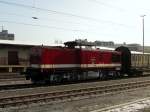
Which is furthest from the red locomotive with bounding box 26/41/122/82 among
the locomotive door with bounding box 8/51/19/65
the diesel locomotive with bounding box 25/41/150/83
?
the locomotive door with bounding box 8/51/19/65

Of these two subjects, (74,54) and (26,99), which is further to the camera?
(74,54)

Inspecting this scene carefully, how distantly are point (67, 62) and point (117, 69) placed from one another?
8.54m

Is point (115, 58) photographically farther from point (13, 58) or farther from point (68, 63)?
point (13, 58)

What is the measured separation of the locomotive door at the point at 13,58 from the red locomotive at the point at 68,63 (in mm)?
15746

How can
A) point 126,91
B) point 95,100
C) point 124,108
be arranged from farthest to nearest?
point 126,91, point 95,100, point 124,108

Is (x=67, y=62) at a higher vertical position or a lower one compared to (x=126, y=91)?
higher

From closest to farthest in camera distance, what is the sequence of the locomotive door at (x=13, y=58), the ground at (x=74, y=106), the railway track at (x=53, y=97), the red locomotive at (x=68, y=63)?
the ground at (x=74, y=106)
the railway track at (x=53, y=97)
the red locomotive at (x=68, y=63)
the locomotive door at (x=13, y=58)

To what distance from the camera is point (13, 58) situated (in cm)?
4434

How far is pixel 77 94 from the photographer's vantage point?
1958 cm

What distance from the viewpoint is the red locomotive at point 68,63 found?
2592 centimetres

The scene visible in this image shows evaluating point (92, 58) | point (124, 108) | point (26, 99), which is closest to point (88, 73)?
point (92, 58)

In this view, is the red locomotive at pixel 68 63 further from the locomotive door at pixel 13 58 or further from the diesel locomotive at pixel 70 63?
the locomotive door at pixel 13 58

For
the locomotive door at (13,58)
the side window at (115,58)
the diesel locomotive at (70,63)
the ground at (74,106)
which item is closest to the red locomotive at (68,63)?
the diesel locomotive at (70,63)

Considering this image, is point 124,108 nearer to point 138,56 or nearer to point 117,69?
point 117,69
